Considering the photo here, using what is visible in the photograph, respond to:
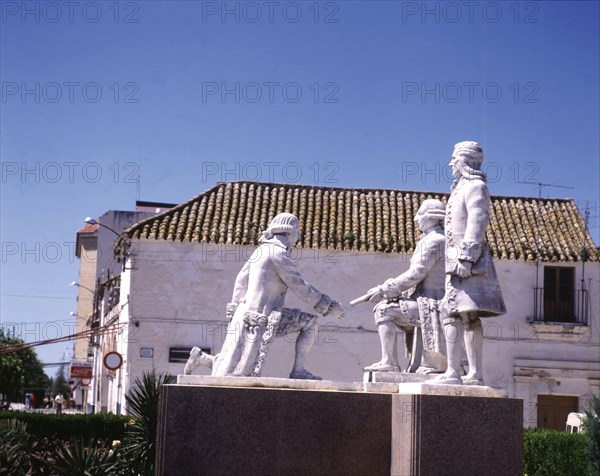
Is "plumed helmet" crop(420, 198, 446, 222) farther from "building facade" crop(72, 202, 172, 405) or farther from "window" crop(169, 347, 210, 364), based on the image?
"window" crop(169, 347, 210, 364)

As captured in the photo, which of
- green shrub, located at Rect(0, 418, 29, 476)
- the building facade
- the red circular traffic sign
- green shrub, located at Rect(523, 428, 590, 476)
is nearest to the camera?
green shrub, located at Rect(0, 418, 29, 476)

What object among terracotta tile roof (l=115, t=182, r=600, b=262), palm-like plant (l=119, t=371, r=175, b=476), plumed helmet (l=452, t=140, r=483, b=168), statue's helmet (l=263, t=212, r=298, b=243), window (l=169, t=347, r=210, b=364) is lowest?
palm-like plant (l=119, t=371, r=175, b=476)

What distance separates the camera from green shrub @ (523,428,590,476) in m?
18.1

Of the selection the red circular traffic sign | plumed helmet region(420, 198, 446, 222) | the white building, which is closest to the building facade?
the white building

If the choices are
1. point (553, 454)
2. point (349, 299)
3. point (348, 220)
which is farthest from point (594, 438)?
point (348, 220)

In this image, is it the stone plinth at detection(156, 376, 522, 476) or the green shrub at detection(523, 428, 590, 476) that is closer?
the stone plinth at detection(156, 376, 522, 476)

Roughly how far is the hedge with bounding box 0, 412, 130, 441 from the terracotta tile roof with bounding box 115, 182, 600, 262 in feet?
24.4

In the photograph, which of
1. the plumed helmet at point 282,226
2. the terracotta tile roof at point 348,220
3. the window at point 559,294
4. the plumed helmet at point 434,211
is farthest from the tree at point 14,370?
the plumed helmet at point 434,211

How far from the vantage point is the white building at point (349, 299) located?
1038 inches

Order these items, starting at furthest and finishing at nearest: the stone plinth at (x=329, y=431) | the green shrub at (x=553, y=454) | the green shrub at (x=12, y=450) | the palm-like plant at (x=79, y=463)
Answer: the green shrub at (x=553, y=454) → the green shrub at (x=12, y=450) → the palm-like plant at (x=79, y=463) → the stone plinth at (x=329, y=431)

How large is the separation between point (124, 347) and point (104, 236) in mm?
17641

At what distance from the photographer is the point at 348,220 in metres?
28.1

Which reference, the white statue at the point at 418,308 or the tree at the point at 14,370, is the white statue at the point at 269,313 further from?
the tree at the point at 14,370

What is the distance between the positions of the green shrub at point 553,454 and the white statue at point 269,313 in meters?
9.24
